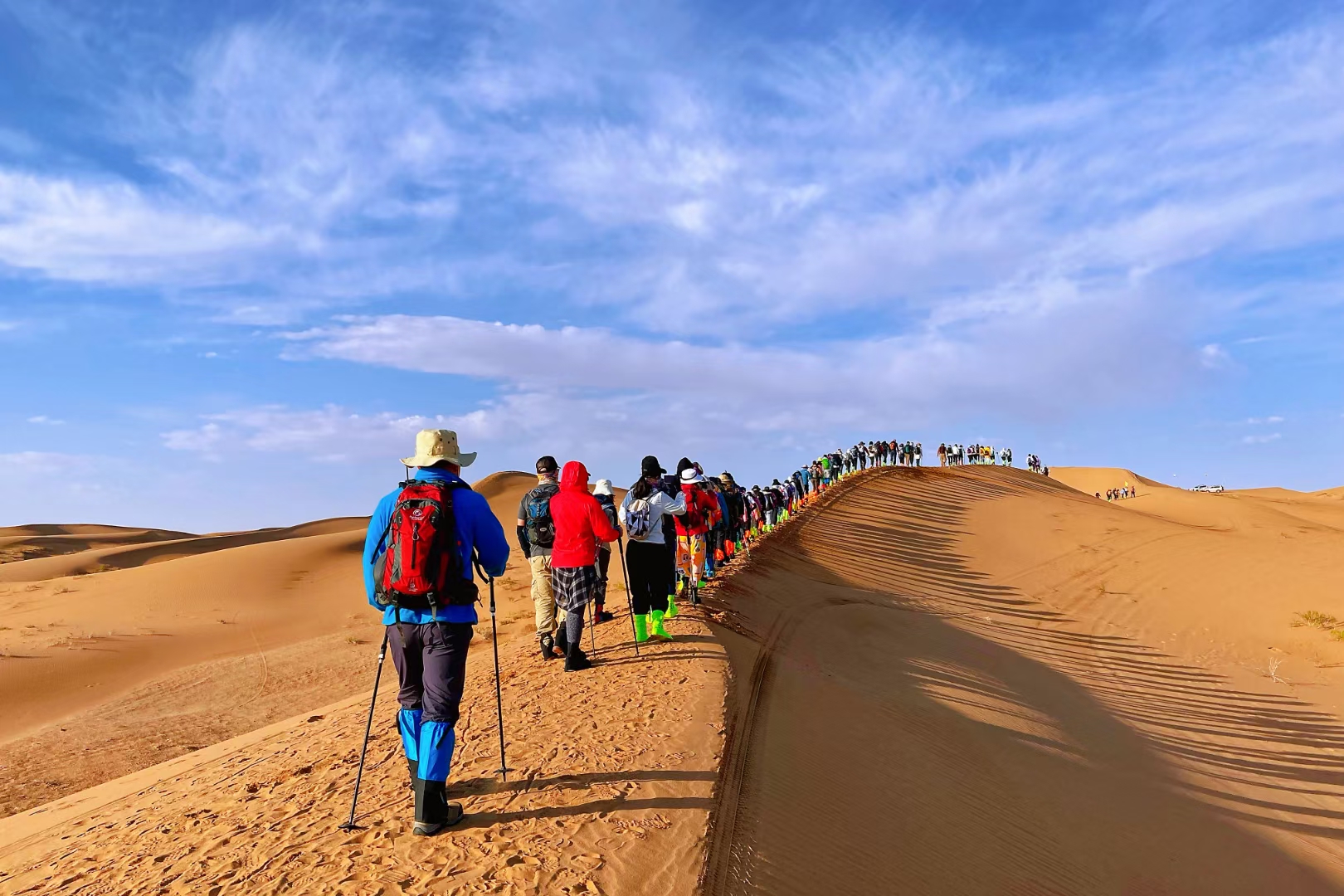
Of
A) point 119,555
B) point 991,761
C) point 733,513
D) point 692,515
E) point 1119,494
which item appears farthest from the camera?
point 1119,494

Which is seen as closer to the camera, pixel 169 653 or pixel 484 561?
pixel 484 561

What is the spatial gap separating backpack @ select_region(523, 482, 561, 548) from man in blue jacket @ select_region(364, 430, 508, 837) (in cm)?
357

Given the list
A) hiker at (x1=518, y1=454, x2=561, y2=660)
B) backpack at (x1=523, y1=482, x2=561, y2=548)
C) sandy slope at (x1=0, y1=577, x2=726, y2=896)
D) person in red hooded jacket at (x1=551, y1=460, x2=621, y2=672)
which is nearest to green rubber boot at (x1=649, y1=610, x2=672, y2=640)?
hiker at (x1=518, y1=454, x2=561, y2=660)

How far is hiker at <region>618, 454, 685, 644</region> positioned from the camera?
9289mm

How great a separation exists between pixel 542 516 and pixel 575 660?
1.53 metres

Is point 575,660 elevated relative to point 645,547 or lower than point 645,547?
lower

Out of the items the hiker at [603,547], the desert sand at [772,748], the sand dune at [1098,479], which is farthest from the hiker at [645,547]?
the sand dune at [1098,479]

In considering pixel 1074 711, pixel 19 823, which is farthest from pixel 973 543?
pixel 19 823

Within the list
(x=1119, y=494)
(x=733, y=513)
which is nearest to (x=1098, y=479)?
(x=1119, y=494)

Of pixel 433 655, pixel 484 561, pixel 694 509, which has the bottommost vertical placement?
pixel 433 655

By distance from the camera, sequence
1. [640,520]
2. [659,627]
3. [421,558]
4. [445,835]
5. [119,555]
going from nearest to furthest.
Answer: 1. [421,558]
2. [445,835]
3. [640,520]
4. [659,627]
5. [119,555]

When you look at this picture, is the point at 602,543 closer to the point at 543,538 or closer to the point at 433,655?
the point at 543,538

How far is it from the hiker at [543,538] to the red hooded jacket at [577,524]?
0.31 m

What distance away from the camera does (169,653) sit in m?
17.8
